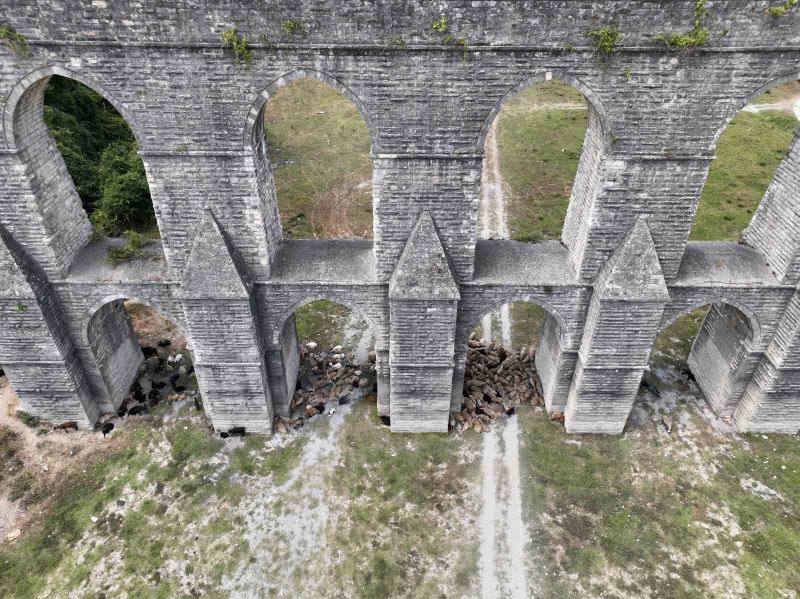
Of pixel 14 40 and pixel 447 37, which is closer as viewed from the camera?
pixel 14 40

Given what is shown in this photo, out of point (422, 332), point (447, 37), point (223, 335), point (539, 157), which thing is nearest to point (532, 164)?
point (539, 157)

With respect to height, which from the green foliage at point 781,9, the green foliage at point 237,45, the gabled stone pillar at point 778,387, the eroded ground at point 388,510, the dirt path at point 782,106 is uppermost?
the green foliage at point 781,9

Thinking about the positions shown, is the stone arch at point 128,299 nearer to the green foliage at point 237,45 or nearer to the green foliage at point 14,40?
the green foliage at point 14,40

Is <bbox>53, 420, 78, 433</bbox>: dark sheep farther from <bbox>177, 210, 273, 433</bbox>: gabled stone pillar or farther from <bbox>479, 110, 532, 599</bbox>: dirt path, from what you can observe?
<bbox>479, 110, 532, 599</bbox>: dirt path

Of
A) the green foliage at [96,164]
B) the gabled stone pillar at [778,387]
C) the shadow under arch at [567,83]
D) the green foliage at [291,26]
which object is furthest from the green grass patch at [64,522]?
the gabled stone pillar at [778,387]

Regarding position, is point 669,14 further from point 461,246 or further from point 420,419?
point 420,419

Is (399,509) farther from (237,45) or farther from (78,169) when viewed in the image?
(78,169)
